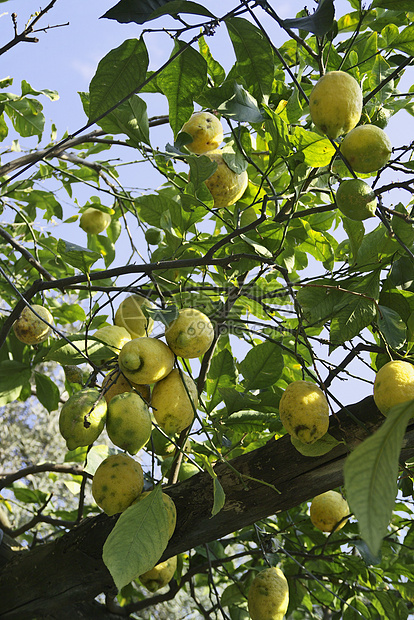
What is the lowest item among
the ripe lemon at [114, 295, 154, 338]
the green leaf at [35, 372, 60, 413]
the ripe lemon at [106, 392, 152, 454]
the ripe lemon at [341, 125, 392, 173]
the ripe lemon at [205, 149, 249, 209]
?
the ripe lemon at [106, 392, 152, 454]

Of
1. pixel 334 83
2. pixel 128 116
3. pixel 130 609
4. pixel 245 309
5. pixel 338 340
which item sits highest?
pixel 128 116

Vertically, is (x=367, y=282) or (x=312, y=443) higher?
(x=367, y=282)

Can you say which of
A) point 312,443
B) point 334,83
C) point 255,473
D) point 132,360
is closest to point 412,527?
point 255,473

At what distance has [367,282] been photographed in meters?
1.16

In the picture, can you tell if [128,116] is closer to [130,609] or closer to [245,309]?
[245,309]

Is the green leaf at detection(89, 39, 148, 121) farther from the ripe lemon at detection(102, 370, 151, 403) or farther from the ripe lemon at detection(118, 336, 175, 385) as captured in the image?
the ripe lemon at detection(102, 370, 151, 403)

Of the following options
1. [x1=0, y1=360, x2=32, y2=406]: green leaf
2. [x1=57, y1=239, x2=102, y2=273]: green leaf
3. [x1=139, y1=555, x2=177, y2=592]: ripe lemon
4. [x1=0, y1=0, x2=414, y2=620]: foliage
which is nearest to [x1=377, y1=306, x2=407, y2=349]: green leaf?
[x1=0, y1=0, x2=414, y2=620]: foliage

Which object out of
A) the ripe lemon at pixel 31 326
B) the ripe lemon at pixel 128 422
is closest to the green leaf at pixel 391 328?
the ripe lemon at pixel 128 422

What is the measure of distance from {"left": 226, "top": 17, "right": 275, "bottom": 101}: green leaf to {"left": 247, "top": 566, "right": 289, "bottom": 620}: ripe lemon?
124cm

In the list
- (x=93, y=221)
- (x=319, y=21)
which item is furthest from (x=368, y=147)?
(x=93, y=221)

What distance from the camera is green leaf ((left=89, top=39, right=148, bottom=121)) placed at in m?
0.96

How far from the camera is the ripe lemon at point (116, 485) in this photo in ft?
3.64

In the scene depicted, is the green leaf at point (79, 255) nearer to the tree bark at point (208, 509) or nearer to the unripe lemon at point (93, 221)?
the tree bark at point (208, 509)

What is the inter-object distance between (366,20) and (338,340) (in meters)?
0.87
